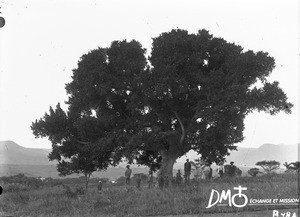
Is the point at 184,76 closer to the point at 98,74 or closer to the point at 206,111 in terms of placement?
the point at 206,111

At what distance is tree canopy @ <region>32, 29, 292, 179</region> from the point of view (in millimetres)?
27688

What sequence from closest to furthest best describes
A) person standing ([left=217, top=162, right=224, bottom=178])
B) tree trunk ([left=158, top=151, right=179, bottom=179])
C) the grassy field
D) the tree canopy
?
the grassy field < the tree canopy < tree trunk ([left=158, top=151, right=179, bottom=179]) < person standing ([left=217, top=162, right=224, bottom=178])

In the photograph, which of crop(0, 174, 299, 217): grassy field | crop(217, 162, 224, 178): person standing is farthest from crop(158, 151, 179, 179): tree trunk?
crop(0, 174, 299, 217): grassy field

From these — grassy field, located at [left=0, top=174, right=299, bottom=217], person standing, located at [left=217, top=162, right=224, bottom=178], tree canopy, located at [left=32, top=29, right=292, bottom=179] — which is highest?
tree canopy, located at [left=32, top=29, right=292, bottom=179]

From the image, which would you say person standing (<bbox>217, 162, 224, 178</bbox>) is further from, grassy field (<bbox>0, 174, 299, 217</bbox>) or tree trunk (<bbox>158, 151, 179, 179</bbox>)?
grassy field (<bbox>0, 174, 299, 217</bbox>)

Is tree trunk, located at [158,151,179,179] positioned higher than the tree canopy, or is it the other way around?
the tree canopy

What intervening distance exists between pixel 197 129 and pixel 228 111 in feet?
8.90

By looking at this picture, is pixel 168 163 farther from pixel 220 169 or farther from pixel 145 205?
pixel 145 205

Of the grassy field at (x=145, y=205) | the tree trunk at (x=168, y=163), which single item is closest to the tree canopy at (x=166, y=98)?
the tree trunk at (x=168, y=163)

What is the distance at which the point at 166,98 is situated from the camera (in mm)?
29000

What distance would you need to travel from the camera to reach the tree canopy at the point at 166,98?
2769 centimetres

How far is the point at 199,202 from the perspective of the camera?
16953mm

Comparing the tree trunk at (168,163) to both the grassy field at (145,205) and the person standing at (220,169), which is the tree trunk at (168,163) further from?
the grassy field at (145,205)

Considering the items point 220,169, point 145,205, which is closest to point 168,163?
point 220,169
